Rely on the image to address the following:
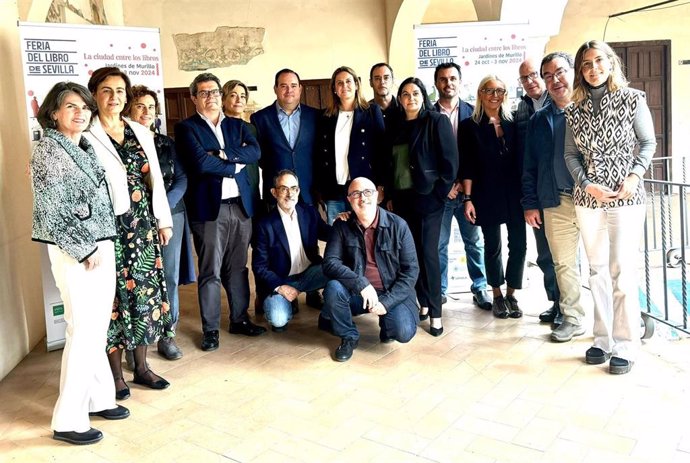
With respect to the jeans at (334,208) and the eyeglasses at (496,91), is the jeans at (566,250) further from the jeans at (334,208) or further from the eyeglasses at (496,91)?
the jeans at (334,208)

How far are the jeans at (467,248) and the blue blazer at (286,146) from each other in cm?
103

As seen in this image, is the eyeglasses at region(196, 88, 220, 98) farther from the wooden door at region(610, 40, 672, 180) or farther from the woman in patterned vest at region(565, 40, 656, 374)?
the wooden door at region(610, 40, 672, 180)

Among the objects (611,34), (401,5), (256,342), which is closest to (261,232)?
(256,342)

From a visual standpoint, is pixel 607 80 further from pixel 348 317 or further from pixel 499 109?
pixel 348 317

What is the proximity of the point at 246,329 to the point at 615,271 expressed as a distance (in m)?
→ 2.37

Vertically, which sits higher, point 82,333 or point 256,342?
point 82,333

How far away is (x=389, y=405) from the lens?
3.00 metres

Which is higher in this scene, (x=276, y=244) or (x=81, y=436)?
(x=276, y=244)

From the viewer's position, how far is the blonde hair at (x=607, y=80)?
10.0 feet

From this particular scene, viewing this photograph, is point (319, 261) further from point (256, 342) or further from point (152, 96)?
point (152, 96)

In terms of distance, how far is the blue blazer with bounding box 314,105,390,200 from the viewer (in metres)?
4.06

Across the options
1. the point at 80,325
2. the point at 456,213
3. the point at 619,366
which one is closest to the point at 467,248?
→ the point at 456,213

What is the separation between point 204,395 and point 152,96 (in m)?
1.80

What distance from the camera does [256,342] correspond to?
4.04 m
